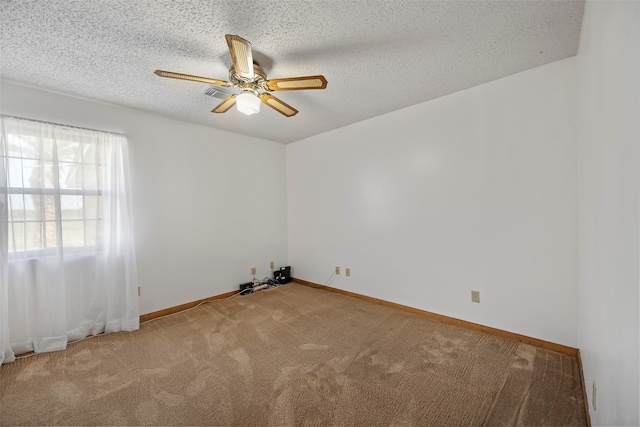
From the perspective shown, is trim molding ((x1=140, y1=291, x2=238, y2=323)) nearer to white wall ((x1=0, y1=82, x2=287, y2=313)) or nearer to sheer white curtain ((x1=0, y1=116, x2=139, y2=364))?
white wall ((x1=0, y1=82, x2=287, y2=313))

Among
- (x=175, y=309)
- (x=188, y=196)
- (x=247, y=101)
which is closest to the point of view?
(x=247, y=101)

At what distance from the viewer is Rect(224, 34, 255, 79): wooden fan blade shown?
145 centimetres

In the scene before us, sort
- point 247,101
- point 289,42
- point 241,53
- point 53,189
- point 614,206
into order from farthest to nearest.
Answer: point 53,189
point 247,101
point 289,42
point 241,53
point 614,206

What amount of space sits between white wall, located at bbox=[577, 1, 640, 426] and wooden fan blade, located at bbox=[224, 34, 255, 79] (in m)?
1.60

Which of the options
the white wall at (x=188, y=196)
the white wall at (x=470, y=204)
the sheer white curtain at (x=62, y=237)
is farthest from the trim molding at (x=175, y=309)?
the white wall at (x=470, y=204)

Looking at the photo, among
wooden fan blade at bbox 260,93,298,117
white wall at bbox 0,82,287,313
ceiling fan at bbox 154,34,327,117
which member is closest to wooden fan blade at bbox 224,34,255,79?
ceiling fan at bbox 154,34,327,117

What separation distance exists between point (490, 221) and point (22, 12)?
381 centimetres

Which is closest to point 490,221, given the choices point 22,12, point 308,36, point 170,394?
point 308,36

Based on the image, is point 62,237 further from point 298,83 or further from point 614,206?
point 614,206

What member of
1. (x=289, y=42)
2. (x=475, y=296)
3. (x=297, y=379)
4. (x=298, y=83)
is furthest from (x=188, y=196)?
(x=475, y=296)

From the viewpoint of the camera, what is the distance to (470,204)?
2.69 meters

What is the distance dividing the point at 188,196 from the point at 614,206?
387 cm

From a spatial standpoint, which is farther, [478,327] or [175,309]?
[175,309]

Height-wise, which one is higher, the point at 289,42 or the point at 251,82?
the point at 289,42
